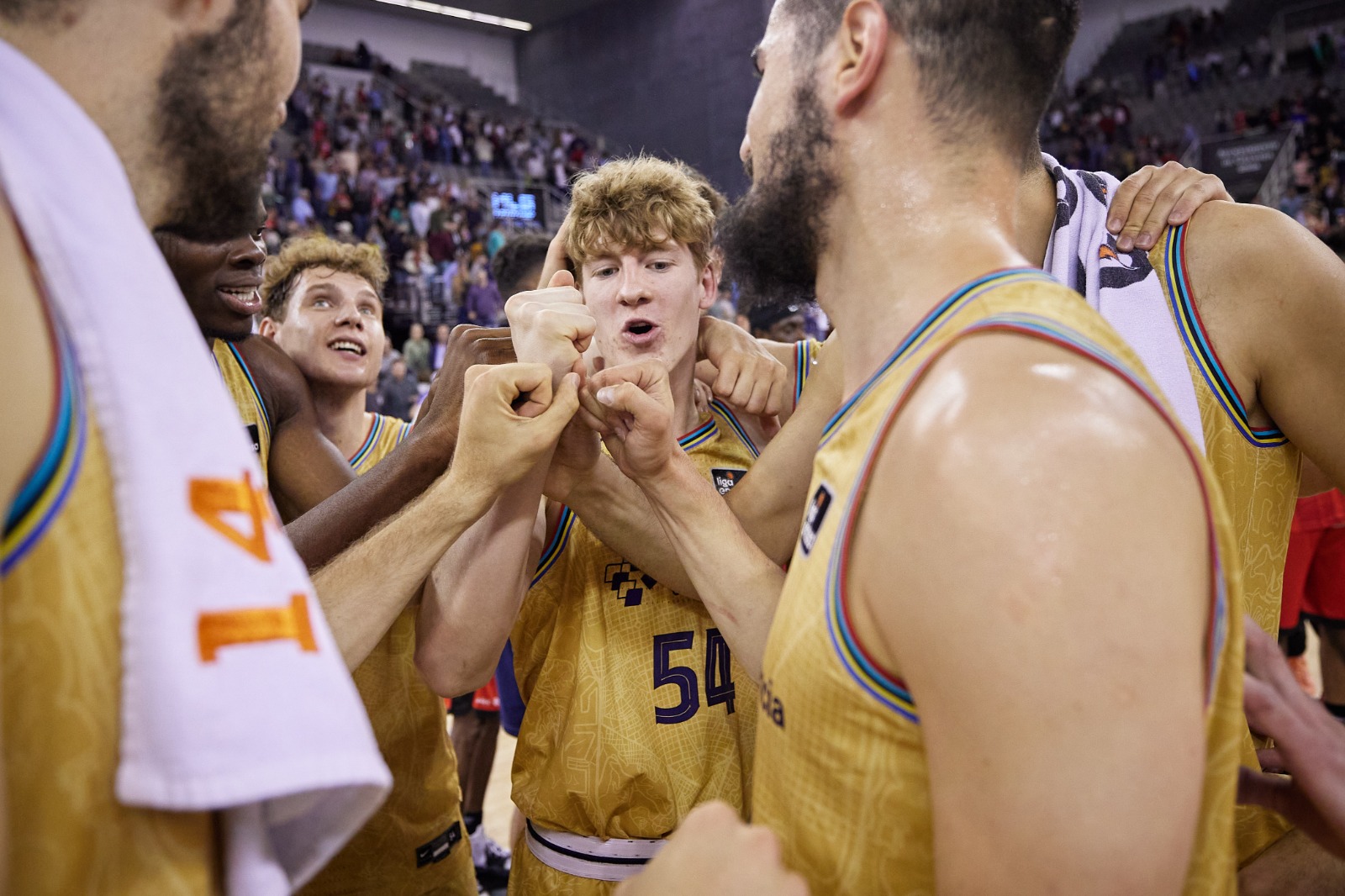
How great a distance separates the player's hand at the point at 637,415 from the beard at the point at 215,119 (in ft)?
2.61

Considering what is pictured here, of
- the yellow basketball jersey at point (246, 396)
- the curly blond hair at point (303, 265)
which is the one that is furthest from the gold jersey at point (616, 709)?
the curly blond hair at point (303, 265)

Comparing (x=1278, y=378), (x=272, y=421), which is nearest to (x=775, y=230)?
(x=1278, y=378)

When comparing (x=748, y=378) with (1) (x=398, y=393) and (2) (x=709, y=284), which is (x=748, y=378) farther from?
(1) (x=398, y=393)

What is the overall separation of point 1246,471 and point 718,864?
126 centimetres

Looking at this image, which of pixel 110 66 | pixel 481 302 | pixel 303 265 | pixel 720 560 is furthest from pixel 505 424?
pixel 481 302

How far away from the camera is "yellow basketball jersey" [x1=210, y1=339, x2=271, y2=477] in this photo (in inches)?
109

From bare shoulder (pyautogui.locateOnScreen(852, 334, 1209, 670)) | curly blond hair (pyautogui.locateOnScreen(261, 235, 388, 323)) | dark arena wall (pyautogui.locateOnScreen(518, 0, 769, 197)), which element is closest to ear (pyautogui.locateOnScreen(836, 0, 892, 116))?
bare shoulder (pyautogui.locateOnScreen(852, 334, 1209, 670))

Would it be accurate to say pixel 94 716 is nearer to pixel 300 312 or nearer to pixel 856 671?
pixel 856 671

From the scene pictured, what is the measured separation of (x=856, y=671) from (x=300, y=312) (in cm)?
311

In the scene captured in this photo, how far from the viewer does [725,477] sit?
249cm

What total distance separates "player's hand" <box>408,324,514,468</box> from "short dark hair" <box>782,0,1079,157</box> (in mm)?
1125

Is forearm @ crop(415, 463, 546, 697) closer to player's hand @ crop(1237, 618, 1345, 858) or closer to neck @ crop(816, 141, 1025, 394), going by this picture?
neck @ crop(816, 141, 1025, 394)

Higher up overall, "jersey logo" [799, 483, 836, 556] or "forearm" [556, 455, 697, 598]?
"jersey logo" [799, 483, 836, 556]

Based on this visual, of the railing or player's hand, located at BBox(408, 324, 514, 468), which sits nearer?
player's hand, located at BBox(408, 324, 514, 468)
